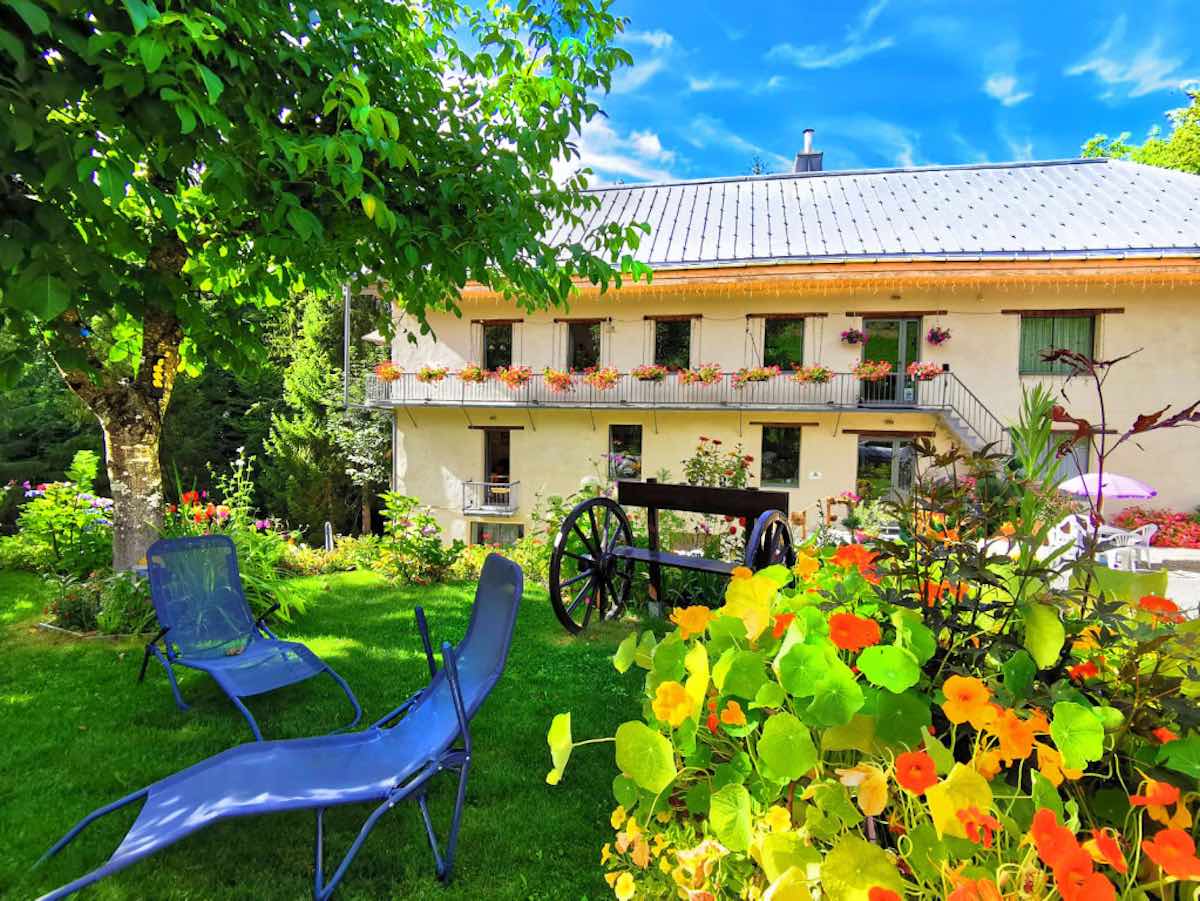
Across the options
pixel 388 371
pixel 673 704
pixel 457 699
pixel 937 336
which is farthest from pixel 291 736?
pixel 937 336

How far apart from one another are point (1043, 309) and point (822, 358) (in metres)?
4.45

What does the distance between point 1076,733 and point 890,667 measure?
1.04 ft

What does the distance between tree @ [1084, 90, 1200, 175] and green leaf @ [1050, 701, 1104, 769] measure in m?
23.4

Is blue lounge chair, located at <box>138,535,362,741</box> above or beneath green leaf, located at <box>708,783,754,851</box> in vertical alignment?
beneath

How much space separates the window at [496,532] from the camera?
49.0ft

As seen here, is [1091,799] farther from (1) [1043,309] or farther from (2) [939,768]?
(1) [1043,309]

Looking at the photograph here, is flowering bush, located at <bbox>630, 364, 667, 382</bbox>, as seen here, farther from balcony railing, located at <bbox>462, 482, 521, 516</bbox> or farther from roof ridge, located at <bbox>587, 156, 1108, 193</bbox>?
roof ridge, located at <bbox>587, 156, 1108, 193</bbox>

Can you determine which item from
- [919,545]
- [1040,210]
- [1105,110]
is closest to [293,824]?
[919,545]

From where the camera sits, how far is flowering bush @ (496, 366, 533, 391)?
13.4 metres

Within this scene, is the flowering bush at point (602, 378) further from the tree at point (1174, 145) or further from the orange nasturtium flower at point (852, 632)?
the tree at point (1174, 145)

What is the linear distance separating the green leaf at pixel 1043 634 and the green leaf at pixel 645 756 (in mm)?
820

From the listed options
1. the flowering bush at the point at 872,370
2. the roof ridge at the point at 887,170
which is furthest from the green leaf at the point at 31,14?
the roof ridge at the point at 887,170

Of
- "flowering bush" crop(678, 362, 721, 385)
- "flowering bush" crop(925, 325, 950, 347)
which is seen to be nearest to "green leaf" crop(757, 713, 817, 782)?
"flowering bush" crop(678, 362, 721, 385)

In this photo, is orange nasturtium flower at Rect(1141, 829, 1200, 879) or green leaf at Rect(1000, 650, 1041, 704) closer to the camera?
orange nasturtium flower at Rect(1141, 829, 1200, 879)
